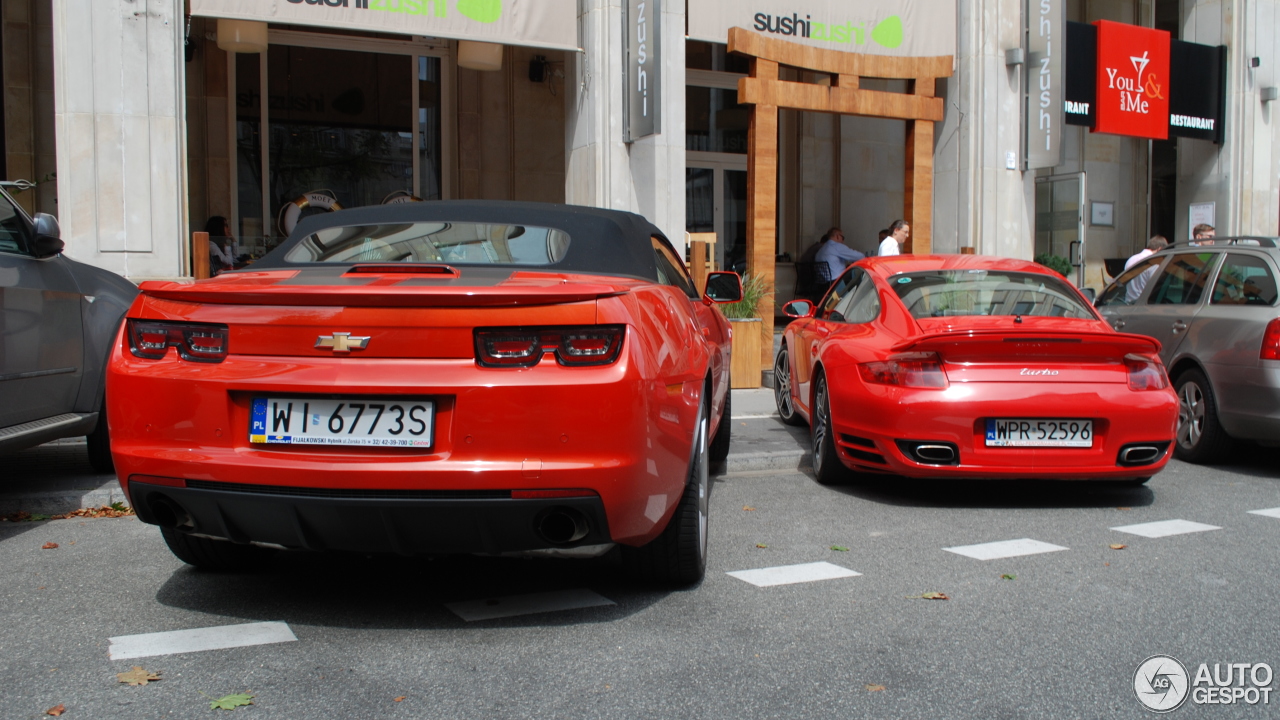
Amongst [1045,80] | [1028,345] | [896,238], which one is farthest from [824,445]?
[1045,80]

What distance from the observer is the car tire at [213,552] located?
4.11 m

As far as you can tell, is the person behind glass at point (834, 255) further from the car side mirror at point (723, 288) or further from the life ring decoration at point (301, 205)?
the car side mirror at point (723, 288)

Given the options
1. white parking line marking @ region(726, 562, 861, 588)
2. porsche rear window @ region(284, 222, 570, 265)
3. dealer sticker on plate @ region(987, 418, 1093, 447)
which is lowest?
white parking line marking @ region(726, 562, 861, 588)

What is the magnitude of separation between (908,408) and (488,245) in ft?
8.09

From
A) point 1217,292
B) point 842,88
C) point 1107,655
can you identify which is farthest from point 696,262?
point 1107,655

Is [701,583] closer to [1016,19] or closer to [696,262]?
[696,262]

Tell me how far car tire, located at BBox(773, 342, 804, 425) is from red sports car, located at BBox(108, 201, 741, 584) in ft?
16.8

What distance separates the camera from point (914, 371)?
5.75 m

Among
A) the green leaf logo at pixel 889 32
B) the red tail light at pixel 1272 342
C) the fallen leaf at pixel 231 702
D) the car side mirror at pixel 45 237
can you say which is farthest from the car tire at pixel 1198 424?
the green leaf logo at pixel 889 32

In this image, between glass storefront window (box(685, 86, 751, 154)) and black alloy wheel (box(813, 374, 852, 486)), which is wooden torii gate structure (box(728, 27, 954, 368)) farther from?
black alloy wheel (box(813, 374, 852, 486))

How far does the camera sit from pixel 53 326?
18.6 ft

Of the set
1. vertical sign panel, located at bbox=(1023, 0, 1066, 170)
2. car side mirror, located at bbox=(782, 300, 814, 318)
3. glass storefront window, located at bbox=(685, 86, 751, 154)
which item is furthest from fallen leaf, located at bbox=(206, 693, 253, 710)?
glass storefront window, located at bbox=(685, 86, 751, 154)

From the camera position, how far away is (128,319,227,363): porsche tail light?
3.47m

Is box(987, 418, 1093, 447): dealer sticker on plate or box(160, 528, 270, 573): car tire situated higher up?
box(987, 418, 1093, 447): dealer sticker on plate
